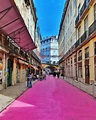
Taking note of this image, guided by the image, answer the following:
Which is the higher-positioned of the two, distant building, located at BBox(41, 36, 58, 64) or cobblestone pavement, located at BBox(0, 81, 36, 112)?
distant building, located at BBox(41, 36, 58, 64)

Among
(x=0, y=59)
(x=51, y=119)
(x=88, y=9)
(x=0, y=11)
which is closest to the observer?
(x=51, y=119)

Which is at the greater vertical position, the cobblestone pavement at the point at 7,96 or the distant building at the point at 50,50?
the distant building at the point at 50,50

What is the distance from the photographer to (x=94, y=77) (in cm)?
2206

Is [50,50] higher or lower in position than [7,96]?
higher

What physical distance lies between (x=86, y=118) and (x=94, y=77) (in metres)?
15.7

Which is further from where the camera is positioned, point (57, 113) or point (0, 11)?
point (0, 11)

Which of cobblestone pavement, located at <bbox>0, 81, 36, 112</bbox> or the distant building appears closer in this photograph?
cobblestone pavement, located at <bbox>0, 81, 36, 112</bbox>

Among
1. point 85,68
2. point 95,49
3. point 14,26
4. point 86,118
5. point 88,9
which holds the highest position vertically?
point 88,9

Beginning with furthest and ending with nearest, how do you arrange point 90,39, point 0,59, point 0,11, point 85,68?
point 85,68, point 90,39, point 0,59, point 0,11

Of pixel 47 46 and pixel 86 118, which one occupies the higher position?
pixel 47 46

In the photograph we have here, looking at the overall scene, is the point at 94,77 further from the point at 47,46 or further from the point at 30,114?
the point at 47,46

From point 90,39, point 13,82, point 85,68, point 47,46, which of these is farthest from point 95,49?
point 47,46

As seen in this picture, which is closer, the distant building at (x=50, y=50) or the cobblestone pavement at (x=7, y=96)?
the cobblestone pavement at (x=7, y=96)

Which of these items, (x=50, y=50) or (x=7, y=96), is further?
(x=50, y=50)
